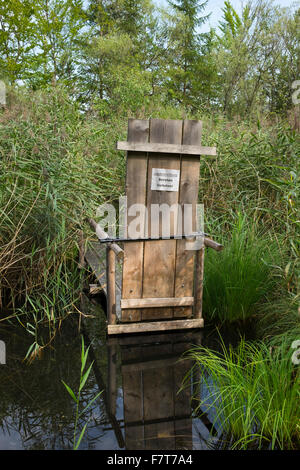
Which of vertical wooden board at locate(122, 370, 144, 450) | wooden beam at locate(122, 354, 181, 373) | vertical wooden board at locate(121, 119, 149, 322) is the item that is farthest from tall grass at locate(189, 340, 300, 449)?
vertical wooden board at locate(121, 119, 149, 322)

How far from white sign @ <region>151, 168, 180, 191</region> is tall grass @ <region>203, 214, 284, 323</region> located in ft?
2.50

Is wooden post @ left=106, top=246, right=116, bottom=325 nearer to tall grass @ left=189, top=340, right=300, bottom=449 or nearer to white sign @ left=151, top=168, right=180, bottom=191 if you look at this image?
white sign @ left=151, top=168, right=180, bottom=191

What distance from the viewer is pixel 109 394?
299 centimetres

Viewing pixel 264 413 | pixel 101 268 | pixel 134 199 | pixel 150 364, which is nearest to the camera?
pixel 264 413

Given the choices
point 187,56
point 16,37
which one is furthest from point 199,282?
point 187,56

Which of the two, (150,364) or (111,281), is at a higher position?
(111,281)

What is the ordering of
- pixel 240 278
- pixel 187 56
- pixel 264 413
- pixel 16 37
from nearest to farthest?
pixel 264 413
pixel 240 278
pixel 16 37
pixel 187 56

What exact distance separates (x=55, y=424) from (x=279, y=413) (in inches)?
51.0

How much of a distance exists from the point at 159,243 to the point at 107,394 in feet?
4.90

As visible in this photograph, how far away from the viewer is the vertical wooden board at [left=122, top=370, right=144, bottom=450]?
246cm

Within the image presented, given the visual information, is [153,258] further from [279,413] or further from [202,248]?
[279,413]

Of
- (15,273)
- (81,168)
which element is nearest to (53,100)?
(81,168)

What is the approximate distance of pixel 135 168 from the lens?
3.79 m

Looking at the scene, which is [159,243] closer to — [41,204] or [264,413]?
[41,204]
